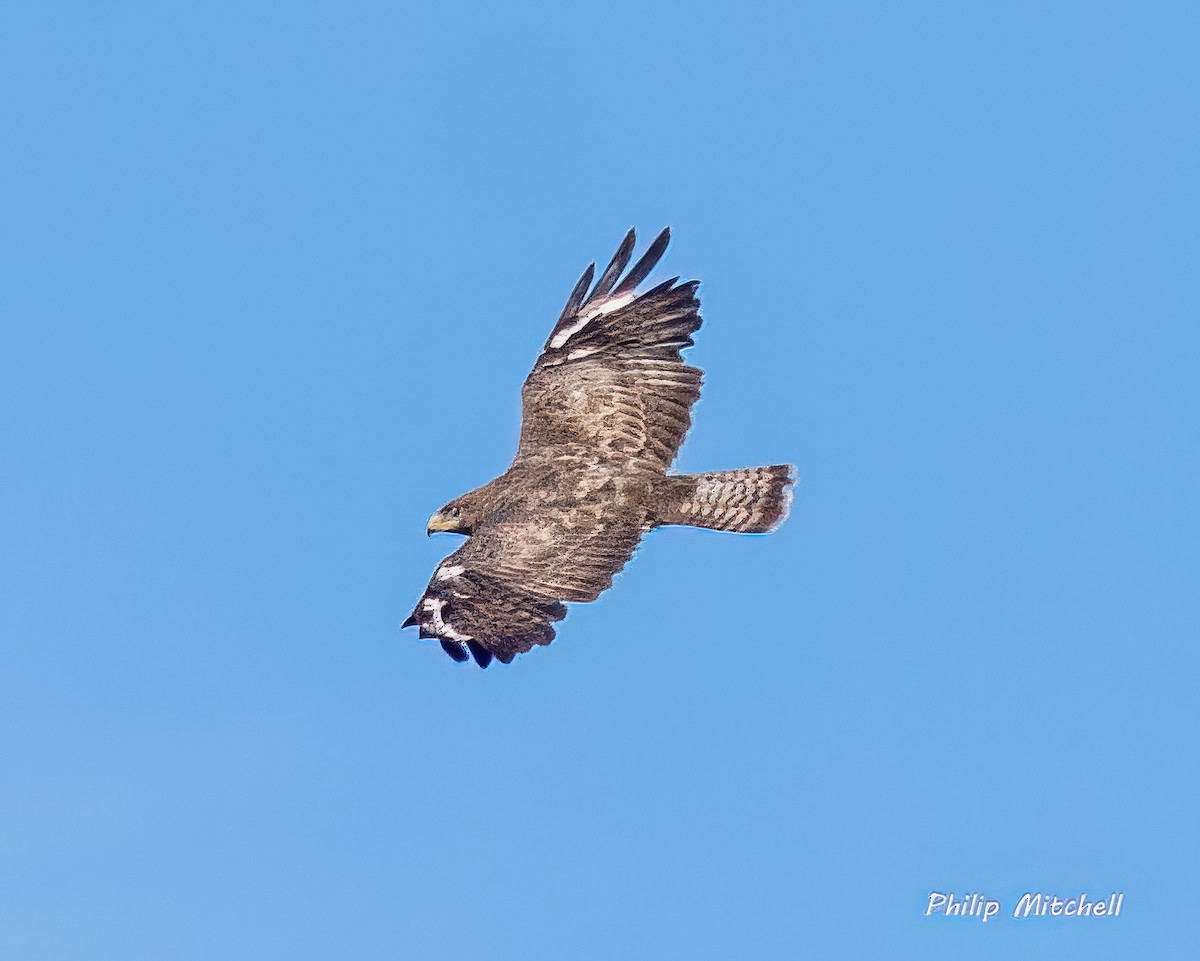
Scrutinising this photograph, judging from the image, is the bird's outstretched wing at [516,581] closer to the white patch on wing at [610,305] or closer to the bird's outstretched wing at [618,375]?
the bird's outstretched wing at [618,375]

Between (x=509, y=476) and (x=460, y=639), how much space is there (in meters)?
2.11

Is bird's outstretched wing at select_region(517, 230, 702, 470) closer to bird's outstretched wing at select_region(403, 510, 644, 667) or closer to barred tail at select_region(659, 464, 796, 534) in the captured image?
barred tail at select_region(659, 464, 796, 534)

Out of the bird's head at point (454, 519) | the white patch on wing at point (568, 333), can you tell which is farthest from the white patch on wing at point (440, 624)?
the white patch on wing at point (568, 333)

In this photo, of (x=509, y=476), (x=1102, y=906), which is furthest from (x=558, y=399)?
(x=1102, y=906)

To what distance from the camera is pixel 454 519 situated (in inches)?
586

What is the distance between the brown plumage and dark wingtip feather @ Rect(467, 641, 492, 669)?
0.45 metres

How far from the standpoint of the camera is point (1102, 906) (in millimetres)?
13078

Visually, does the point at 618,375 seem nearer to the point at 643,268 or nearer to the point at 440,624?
the point at 643,268

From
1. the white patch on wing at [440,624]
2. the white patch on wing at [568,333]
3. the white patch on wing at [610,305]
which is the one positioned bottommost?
the white patch on wing at [440,624]

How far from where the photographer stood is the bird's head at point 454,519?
14.7m

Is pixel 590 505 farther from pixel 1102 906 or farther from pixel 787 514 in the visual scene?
pixel 1102 906

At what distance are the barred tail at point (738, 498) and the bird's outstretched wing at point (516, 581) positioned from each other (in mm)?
876

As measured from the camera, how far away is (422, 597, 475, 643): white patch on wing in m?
12.9

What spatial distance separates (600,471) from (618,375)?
3.15 ft
